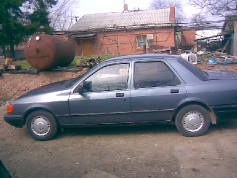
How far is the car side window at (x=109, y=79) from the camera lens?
487 cm

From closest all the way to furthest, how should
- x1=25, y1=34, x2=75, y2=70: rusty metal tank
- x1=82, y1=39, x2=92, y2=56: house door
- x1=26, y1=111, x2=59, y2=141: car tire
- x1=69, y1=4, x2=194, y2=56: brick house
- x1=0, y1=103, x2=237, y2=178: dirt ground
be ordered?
x1=0, y1=103, x2=237, y2=178: dirt ground → x1=26, y1=111, x2=59, y2=141: car tire → x1=25, y1=34, x2=75, y2=70: rusty metal tank → x1=69, y1=4, x2=194, y2=56: brick house → x1=82, y1=39, x2=92, y2=56: house door

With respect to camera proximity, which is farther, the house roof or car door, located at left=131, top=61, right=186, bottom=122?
the house roof

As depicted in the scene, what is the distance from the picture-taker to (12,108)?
203 inches

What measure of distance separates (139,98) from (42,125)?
77.9 inches

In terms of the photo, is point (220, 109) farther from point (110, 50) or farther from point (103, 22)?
point (103, 22)

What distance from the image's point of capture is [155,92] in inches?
187

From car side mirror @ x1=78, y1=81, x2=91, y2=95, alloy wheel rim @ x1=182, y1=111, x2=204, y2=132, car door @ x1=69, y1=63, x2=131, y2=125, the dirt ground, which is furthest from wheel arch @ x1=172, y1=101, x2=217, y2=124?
car side mirror @ x1=78, y1=81, x2=91, y2=95

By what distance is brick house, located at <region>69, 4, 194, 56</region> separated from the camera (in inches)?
1080

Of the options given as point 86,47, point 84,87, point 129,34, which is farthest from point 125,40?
point 84,87

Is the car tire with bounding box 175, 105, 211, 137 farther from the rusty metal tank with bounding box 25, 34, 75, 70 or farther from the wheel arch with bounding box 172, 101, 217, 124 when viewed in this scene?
the rusty metal tank with bounding box 25, 34, 75, 70

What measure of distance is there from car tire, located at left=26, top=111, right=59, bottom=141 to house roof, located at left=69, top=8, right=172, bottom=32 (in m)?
23.9

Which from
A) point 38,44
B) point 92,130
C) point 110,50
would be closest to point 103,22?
point 110,50

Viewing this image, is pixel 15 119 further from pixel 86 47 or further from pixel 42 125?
pixel 86 47

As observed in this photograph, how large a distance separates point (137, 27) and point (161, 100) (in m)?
24.3
